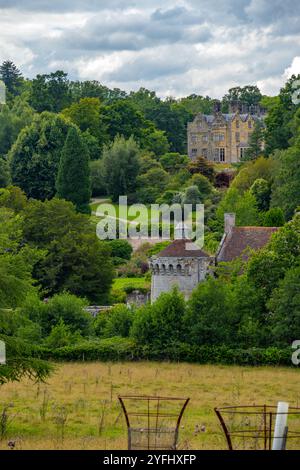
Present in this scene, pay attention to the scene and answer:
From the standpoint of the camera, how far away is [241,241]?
5056 cm

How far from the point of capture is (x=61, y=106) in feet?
364

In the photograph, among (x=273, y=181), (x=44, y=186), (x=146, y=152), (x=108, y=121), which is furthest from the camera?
(x=108, y=121)

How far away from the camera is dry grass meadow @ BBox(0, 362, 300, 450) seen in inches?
872

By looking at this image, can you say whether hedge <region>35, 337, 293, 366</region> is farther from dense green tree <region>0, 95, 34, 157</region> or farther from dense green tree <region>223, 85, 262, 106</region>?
dense green tree <region>223, 85, 262, 106</region>

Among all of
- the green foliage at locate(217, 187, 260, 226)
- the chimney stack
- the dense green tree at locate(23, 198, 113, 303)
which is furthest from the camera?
the green foliage at locate(217, 187, 260, 226)

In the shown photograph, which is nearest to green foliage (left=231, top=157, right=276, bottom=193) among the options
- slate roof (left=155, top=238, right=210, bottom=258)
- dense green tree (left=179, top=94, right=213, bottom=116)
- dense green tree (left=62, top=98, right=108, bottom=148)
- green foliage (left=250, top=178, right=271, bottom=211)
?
green foliage (left=250, top=178, right=271, bottom=211)

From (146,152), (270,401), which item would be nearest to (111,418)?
(270,401)

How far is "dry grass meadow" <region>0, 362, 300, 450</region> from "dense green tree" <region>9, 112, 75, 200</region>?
1752 inches

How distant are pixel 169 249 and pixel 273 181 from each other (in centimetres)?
2650

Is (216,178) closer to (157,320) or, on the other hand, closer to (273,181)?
(273,181)

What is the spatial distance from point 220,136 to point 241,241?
60.0 m

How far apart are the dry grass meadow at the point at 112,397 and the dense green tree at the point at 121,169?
152ft

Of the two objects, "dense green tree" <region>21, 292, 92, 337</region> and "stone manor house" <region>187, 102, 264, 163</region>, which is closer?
"dense green tree" <region>21, 292, 92, 337</region>

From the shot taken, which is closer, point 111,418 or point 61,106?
point 111,418
